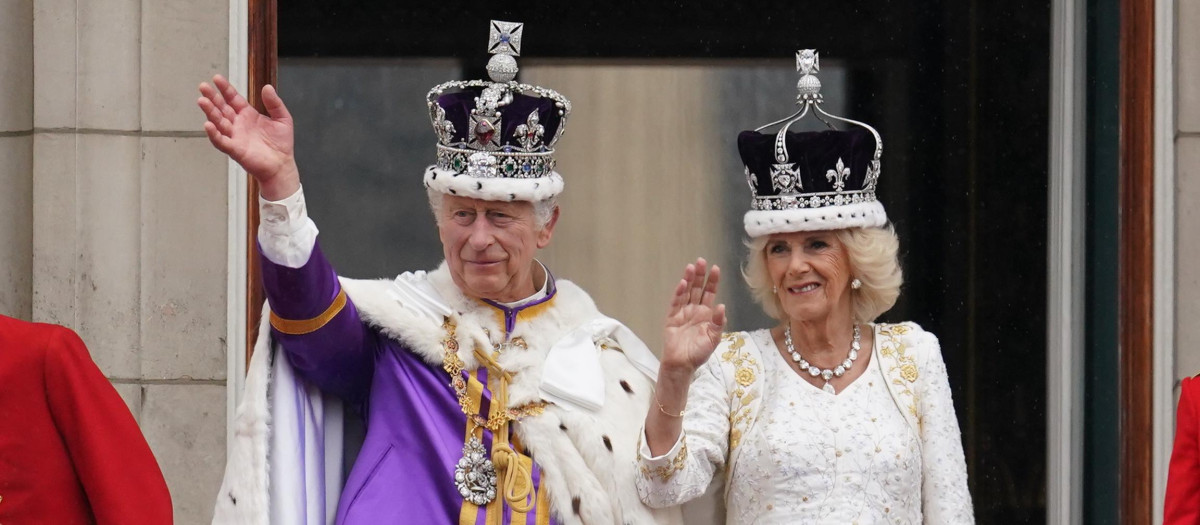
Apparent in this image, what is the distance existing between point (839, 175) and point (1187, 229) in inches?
56.6

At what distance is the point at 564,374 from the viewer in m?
4.34

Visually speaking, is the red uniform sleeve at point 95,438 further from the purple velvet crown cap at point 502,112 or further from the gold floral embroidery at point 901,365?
the gold floral embroidery at point 901,365

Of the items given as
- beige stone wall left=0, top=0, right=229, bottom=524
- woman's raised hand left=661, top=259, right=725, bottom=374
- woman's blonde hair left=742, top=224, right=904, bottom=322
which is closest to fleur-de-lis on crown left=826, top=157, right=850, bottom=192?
woman's blonde hair left=742, top=224, right=904, bottom=322

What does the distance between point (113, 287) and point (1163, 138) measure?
2891mm

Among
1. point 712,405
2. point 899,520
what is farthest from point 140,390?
point 899,520

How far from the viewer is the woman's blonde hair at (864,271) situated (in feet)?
14.5

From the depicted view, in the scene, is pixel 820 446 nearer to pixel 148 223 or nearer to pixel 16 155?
pixel 148 223

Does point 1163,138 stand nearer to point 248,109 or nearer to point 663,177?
point 663,177

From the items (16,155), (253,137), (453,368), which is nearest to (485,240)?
(453,368)

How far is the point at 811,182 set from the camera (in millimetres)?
4422

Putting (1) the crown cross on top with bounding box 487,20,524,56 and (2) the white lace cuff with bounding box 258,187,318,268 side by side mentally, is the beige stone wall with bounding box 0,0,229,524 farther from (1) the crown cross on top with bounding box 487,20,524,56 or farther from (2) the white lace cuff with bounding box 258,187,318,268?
(2) the white lace cuff with bounding box 258,187,318,268

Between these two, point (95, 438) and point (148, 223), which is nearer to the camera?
point (95, 438)

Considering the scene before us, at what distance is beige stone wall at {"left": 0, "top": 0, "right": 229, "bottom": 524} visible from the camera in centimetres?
536

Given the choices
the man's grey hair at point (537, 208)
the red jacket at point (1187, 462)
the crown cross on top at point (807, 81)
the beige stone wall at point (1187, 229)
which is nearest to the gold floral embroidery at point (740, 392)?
the man's grey hair at point (537, 208)
